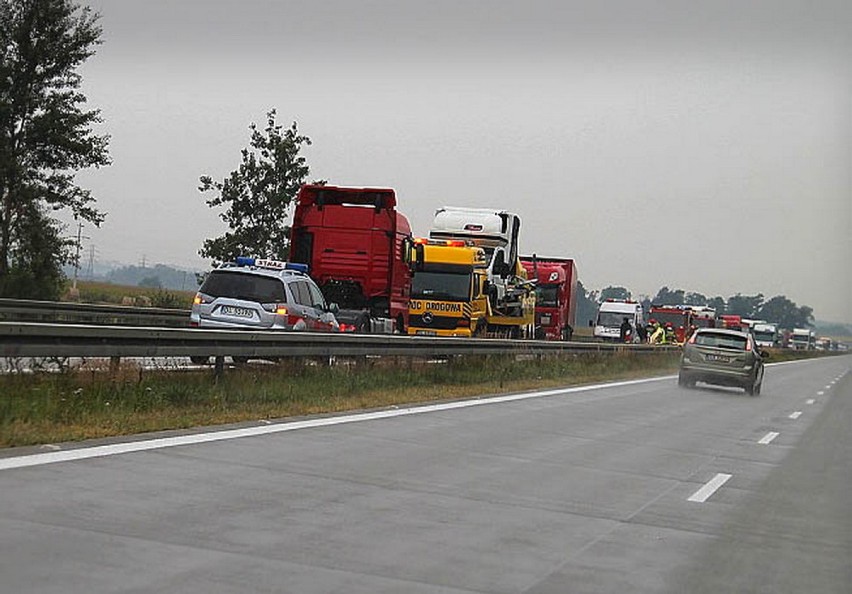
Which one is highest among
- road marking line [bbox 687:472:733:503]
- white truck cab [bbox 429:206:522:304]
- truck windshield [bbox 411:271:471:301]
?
white truck cab [bbox 429:206:522:304]

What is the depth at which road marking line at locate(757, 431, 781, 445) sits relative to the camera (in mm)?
16781

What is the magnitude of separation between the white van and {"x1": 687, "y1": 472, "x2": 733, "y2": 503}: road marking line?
1926 inches

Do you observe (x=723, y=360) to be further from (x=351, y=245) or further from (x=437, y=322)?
(x=351, y=245)

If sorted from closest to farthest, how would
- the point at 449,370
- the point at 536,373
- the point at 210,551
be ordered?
the point at 210,551 → the point at 449,370 → the point at 536,373

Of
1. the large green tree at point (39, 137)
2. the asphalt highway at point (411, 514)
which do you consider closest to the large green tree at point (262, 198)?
the large green tree at point (39, 137)

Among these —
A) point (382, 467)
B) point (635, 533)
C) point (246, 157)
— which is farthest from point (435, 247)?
point (635, 533)

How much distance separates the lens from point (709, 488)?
11.3m

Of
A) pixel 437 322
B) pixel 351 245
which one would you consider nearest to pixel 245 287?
pixel 351 245

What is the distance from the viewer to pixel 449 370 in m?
23.7

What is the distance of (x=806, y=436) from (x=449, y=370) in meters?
7.18

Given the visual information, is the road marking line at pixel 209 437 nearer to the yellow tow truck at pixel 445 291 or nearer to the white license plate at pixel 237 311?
the white license plate at pixel 237 311

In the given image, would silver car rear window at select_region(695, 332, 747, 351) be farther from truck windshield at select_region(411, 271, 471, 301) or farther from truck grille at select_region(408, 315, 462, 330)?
truck grille at select_region(408, 315, 462, 330)

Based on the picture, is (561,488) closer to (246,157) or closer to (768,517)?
(768,517)

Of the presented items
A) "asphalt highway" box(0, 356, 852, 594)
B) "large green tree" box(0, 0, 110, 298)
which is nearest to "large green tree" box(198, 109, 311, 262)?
"large green tree" box(0, 0, 110, 298)
